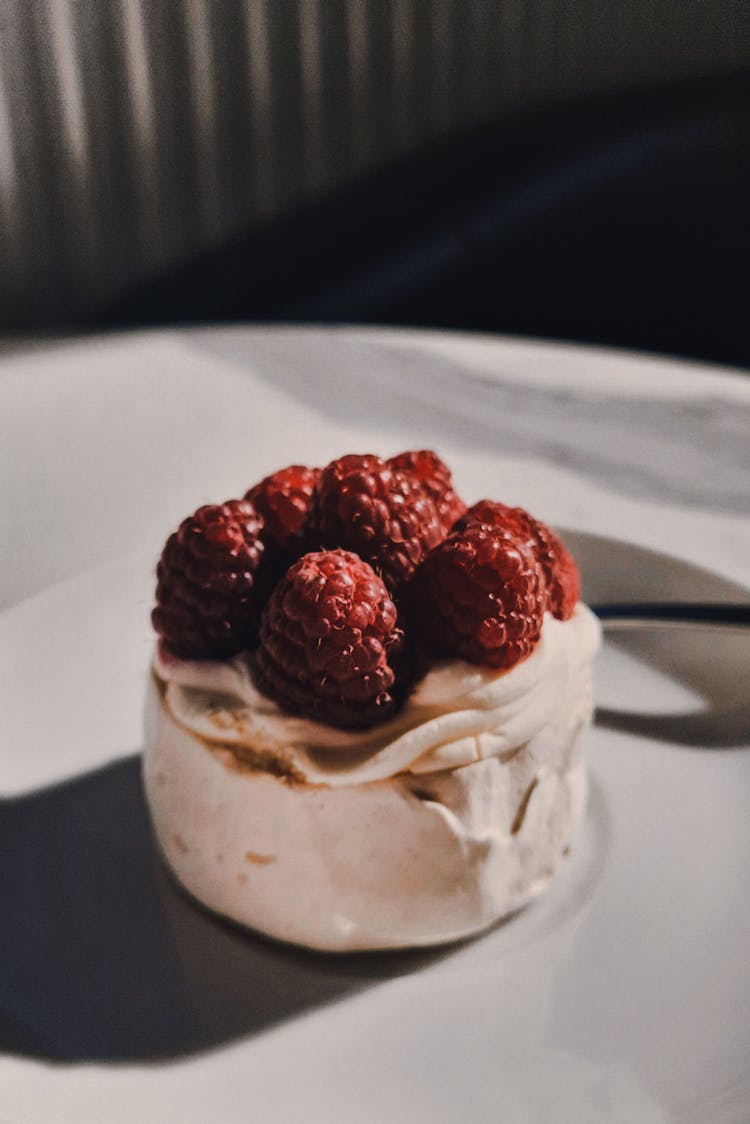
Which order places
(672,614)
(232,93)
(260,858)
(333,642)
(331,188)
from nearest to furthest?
1. (333,642)
2. (260,858)
3. (672,614)
4. (232,93)
5. (331,188)

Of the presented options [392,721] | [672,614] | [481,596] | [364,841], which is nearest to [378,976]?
[364,841]

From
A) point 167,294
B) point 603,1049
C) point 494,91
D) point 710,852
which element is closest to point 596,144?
point 494,91

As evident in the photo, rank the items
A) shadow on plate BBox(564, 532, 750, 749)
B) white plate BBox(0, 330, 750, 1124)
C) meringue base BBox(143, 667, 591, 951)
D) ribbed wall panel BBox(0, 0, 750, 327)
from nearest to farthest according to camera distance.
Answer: white plate BBox(0, 330, 750, 1124)
meringue base BBox(143, 667, 591, 951)
shadow on plate BBox(564, 532, 750, 749)
ribbed wall panel BBox(0, 0, 750, 327)

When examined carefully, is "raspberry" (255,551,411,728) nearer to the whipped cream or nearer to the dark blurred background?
the whipped cream

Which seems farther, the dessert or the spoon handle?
the spoon handle

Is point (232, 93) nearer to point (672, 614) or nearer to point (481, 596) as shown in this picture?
point (672, 614)

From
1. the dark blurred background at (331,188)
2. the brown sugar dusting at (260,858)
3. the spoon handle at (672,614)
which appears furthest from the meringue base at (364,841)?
the dark blurred background at (331,188)

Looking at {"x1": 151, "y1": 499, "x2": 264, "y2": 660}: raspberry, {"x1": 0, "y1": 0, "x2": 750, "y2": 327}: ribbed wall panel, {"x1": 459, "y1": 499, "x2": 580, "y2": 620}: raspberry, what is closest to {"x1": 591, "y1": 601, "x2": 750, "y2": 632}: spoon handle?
{"x1": 459, "y1": 499, "x2": 580, "y2": 620}: raspberry

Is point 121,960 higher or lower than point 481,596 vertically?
lower

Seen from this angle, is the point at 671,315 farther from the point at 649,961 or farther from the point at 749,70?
the point at 649,961
